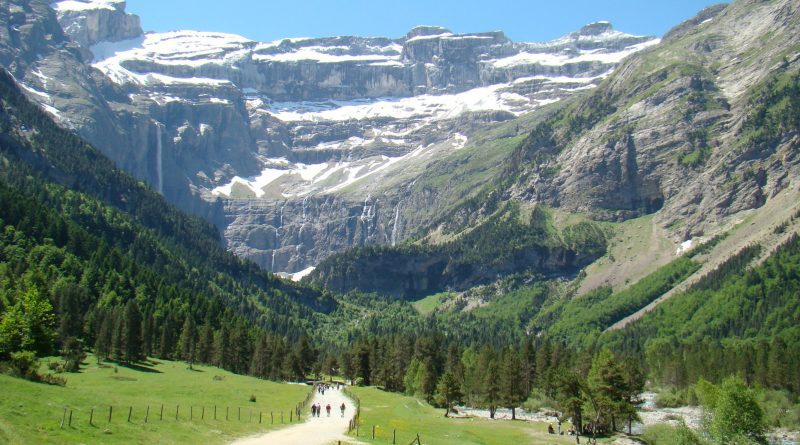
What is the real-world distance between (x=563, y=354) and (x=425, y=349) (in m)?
34.2

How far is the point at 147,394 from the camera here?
261 ft

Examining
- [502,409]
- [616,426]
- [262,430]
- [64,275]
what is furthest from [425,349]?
[262,430]

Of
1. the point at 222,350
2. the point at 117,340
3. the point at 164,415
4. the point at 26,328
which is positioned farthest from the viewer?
the point at 222,350

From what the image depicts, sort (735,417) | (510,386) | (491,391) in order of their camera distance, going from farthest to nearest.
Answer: (510,386)
(491,391)
(735,417)

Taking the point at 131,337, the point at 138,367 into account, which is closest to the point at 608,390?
the point at 138,367

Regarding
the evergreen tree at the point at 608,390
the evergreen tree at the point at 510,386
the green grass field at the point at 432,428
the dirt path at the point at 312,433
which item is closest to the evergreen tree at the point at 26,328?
the dirt path at the point at 312,433

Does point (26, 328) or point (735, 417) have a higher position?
point (26, 328)

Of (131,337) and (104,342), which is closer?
(104,342)

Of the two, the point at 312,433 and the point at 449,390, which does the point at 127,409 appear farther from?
the point at 449,390

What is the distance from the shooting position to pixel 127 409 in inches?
2299

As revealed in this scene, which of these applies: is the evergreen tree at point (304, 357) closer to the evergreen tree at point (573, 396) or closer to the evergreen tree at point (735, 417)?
the evergreen tree at point (573, 396)

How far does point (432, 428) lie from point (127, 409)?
1429 inches

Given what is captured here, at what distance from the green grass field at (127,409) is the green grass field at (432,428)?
10273mm

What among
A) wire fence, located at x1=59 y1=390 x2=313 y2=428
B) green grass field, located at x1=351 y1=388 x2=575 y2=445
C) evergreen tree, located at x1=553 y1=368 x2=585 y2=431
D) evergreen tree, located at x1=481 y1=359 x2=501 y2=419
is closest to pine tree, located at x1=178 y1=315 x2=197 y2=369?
green grass field, located at x1=351 y1=388 x2=575 y2=445
